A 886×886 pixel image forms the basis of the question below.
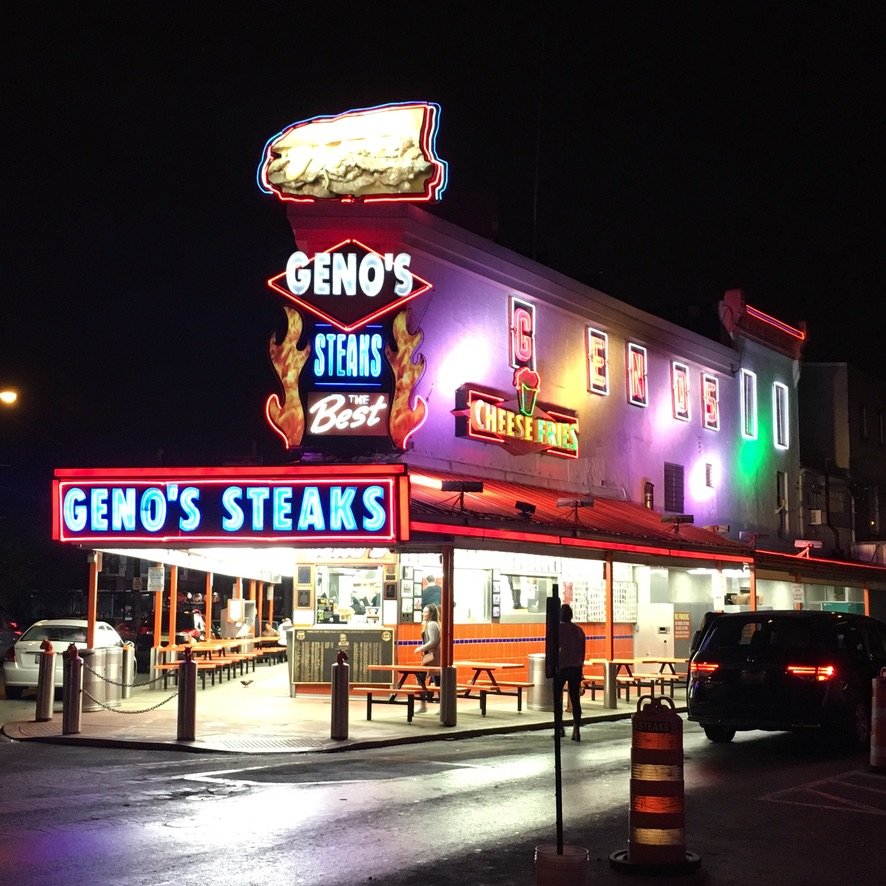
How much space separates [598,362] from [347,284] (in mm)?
7866

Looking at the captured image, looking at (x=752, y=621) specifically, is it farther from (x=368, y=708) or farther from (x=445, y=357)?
(x=445, y=357)

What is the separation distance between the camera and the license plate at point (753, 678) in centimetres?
1494

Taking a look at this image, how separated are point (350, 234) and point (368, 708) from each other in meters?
9.13

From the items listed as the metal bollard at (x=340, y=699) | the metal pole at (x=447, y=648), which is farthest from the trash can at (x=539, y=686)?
the metal bollard at (x=340, y=699)

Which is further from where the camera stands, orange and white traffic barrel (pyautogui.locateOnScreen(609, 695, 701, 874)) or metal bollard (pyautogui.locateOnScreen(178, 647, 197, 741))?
metal bollard (pyautogui.locateOnScreen(178, 647, 197, 741))

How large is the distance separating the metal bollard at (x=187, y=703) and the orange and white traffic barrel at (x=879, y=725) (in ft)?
27.4

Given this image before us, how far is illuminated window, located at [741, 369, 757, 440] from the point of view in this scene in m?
35.3

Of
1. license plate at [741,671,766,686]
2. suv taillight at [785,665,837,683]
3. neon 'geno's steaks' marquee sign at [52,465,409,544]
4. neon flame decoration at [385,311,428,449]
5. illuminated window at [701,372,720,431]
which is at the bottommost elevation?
license plate at [741,671,766,686]

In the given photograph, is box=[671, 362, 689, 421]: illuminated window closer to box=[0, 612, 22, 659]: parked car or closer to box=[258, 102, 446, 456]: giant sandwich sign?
box=[258, 102, 446, 456]: giant sandwich sign

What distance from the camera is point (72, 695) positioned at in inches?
653

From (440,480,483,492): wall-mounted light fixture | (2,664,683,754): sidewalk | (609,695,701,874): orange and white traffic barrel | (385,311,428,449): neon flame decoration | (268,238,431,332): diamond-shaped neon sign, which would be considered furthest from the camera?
(268,238,431,332): diamond-shaped neon sign

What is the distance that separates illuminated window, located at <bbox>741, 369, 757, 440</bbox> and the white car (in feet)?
65.5

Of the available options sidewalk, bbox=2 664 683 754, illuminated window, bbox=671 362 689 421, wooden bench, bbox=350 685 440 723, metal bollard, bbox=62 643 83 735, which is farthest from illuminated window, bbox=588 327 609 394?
metal bollard, bbox=62 643 83 735

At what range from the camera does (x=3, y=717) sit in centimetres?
1934
